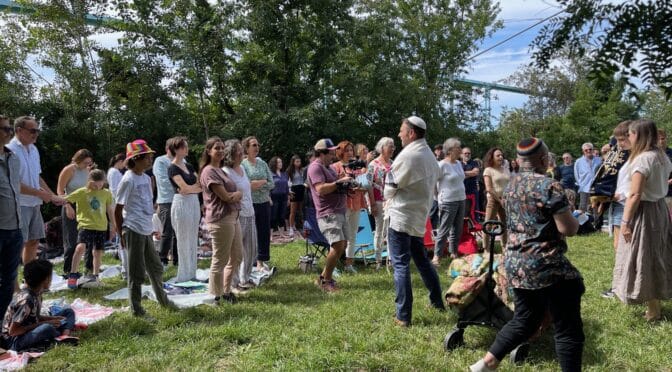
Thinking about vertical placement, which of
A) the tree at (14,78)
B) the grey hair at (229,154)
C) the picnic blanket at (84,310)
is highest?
the tree at (14,78)

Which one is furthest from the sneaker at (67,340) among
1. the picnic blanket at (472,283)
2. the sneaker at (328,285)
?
the picnic blanket at (472,283)

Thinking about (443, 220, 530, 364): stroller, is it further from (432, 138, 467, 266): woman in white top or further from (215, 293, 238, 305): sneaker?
(432, 138, 467, 266): woman in white top

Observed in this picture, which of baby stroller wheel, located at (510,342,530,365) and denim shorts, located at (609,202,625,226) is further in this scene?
denim shorts, located at (609,202,625,226)

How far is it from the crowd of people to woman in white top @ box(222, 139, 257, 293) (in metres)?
0.02

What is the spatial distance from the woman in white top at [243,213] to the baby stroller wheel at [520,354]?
3.29 m

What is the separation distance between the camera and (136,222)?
4609 millimetres

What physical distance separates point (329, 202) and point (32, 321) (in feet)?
10.4

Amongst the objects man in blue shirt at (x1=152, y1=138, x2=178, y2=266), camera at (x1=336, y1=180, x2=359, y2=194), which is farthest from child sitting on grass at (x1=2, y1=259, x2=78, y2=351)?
camera at (x1=336, y1=180, x2=359, y2=194)

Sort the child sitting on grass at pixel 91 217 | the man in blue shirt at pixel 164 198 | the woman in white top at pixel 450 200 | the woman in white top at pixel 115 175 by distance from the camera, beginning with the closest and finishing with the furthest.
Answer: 1. the child sitting on grass at pixel 91 217
2. the man in blue shirt at pixel 164 198
3. the woman in white top at pixel 450 200
4. the woman in white top at pixel 115 175

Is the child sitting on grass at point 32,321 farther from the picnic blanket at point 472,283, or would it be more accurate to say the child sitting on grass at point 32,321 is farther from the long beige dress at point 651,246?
the long beige dress at point 651,246

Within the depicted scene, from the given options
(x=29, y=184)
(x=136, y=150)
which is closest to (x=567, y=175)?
(x=136, y=150)

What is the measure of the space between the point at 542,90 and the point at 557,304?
2956cm

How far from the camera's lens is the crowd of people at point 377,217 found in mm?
2963

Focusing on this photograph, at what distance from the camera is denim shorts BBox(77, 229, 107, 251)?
6207mm
